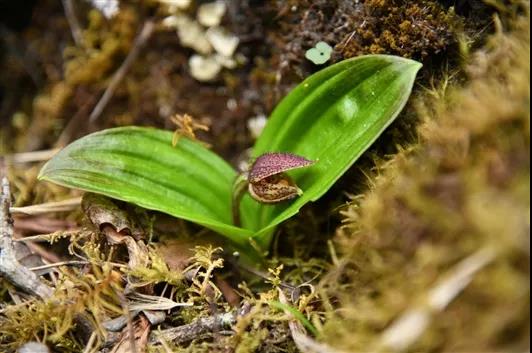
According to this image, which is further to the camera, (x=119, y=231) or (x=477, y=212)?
(x=119, y=231)

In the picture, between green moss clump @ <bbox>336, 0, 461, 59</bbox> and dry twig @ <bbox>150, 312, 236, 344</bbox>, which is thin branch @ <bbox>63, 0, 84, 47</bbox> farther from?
dry twig @ <bbox>150, 312, 236, 344</bbox>

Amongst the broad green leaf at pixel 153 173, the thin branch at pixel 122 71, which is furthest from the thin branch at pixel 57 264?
the thin branch at pixel 122 71

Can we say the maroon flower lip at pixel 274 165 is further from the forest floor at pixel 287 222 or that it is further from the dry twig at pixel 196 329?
the dry twig at pixel 196 329

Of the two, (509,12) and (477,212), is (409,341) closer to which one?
(477,212)

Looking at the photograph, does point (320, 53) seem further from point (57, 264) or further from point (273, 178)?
point (57, 264)

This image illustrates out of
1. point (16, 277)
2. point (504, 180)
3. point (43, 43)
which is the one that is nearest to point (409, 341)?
point (504, 180)

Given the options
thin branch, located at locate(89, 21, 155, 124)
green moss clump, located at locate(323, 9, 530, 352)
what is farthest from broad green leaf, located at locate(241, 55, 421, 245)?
thin branch, located at locate(89, 21, 155, 124)

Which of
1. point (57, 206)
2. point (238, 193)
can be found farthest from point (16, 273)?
point (238, 193)
